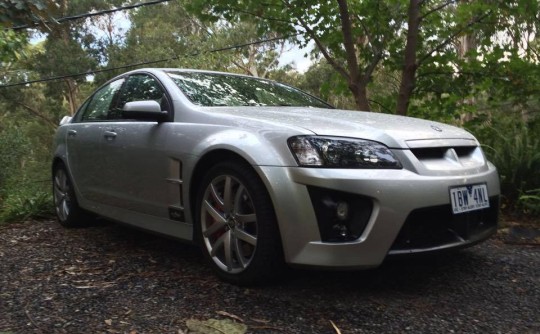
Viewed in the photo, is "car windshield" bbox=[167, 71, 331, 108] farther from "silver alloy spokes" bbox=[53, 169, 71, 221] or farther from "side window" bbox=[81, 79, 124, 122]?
"silver alloy spokes" bbox=[53, 169, 71, 221]

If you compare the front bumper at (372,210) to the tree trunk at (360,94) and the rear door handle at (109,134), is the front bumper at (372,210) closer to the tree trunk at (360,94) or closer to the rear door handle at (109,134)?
the rear door handle at (109,134)

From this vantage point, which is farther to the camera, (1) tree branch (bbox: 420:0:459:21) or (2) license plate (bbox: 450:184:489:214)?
(1) tree branch (bbox: 420:0:459:21)

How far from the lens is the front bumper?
103 inches

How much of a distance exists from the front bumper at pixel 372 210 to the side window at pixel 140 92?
135cm

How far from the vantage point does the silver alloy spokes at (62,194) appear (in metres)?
4.98

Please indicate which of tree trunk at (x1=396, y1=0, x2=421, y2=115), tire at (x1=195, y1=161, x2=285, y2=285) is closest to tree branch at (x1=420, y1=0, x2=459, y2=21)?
tree trunk at (x1=396, y1=0, x2=421, y2=115)

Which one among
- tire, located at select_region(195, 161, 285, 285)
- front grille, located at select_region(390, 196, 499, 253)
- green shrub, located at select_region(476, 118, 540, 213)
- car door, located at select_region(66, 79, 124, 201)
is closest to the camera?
front grille, located at select_region(390, 196, 499, 253)

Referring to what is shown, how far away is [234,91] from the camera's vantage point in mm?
3936

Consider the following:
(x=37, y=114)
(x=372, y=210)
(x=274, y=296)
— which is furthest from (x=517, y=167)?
(x=37, y=114)

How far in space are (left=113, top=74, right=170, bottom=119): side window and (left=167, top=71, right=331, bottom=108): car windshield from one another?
0.15 metres

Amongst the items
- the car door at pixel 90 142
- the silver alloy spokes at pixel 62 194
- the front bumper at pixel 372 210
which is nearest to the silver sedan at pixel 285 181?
the front bumper at pixel 372 210

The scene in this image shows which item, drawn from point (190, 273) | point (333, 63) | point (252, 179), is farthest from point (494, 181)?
point (333, 63)

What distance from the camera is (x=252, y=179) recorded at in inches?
113

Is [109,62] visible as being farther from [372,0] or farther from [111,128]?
[111,128]
